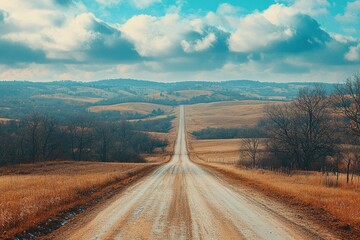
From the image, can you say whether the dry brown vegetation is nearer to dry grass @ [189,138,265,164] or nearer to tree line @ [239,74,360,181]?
tree line @ [239,74,360,181]

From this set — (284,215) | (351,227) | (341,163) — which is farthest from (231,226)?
(341,163)

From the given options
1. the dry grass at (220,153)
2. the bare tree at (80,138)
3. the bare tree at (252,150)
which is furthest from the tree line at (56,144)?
the bare tree at (252,150)

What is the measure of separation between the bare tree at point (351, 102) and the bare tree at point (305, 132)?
8106mm

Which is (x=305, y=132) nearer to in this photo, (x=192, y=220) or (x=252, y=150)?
(x=252, y=150)

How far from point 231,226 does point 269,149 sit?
4368 centimetres

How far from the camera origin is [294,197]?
58.6 feet

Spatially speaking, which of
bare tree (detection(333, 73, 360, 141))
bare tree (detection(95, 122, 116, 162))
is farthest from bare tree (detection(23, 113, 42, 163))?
bare tree (detection(333, 73, 360, 141))

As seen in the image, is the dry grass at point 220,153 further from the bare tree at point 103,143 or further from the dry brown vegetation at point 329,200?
the dry brown vegetation at point 329,200

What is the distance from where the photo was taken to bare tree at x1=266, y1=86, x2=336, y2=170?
46.8m

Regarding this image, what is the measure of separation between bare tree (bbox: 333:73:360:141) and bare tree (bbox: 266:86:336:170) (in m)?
8.11

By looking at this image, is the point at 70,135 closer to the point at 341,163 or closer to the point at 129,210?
the point at 341,163

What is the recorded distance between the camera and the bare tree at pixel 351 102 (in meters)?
34.7

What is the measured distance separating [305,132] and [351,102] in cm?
1177

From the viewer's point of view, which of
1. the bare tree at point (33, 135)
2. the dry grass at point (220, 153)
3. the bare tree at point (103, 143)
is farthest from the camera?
the bare tree at point (103, 143)
